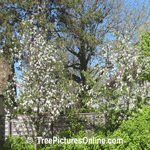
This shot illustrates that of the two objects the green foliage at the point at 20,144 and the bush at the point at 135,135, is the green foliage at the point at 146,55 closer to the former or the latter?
the bush at the point at 135,135

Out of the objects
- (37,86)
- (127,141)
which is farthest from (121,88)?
(37,86)

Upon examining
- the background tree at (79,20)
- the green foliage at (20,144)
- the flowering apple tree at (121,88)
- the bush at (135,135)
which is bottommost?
the green foliage at (20,144)

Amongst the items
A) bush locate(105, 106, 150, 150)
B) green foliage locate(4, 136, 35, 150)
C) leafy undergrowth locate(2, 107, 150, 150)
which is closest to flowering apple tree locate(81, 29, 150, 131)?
leafy undergrowth locate(2, 107, 150, 150)

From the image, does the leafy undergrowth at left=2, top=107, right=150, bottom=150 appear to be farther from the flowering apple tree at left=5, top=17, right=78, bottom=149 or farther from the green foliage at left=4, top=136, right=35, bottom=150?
the flowering apple tree at left=5, top=17, right=78, bottom=149

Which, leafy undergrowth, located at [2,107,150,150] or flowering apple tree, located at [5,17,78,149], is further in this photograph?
flowering apple tree, located at [5,17,78,149]

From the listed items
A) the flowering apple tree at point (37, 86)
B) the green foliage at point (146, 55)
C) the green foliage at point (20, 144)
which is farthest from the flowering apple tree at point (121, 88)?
the green foliage at point (20, 144)

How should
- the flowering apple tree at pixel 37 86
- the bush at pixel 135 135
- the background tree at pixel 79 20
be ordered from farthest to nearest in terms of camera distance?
the background tree at pixel 79 20 → the flowering apple tree at pixel 37 86 → the bush at pixel 135 135

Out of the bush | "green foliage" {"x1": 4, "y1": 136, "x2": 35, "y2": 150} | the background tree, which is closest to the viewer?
the bush

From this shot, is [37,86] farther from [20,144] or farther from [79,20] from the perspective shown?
[79,20]

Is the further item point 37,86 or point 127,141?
point 37,86

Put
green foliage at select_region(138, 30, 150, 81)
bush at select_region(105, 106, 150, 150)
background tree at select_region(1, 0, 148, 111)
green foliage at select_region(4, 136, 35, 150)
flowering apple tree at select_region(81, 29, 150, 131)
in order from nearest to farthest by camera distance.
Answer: bush at select_region(105, 106, 150, 150) → green foliage at select_region(4, 136, 35, 150) → flowering apple tree at select_region(81, 29, 150, 131) → green foliage at select_region(138, 30, 150, 81) → background tree at select_region(1, 0, 148, 111)

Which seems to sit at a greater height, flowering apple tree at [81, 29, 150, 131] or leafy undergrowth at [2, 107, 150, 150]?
flowering apple tree at [81, 29, 150, 131]

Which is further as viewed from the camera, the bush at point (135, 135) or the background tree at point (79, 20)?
the background tree at point (79, 20)

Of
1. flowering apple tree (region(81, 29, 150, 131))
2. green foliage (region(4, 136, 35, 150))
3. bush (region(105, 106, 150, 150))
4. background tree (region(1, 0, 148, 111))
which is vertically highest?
background tree (region(1, 0, 148, 111))
